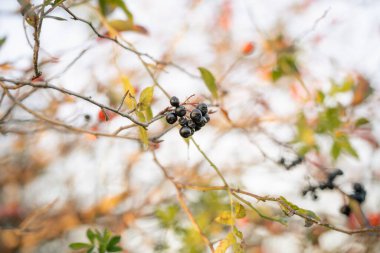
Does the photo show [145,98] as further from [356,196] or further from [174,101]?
[356,196]

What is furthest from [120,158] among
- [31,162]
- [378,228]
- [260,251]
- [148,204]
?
[378,228]

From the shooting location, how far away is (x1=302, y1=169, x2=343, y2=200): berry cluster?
1.39 m

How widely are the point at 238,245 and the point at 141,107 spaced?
0.46 metres

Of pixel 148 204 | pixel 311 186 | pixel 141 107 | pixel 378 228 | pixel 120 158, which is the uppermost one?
pixel 120 158

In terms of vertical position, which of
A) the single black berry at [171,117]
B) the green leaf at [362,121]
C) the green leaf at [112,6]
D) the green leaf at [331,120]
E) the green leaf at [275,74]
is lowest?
the single black berry at [171,117]

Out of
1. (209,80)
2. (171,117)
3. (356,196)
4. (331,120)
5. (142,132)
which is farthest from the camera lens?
(331,120)

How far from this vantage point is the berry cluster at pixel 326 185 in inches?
54.5

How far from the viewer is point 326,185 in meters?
1.38

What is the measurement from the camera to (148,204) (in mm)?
2783

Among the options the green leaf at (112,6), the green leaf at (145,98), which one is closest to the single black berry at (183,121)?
the green leaf at (145,98)

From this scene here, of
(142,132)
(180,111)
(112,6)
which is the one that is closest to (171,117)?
(180,111)

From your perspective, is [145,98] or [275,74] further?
[275,74]

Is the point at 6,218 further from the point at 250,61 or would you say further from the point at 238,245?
the point at 238,245

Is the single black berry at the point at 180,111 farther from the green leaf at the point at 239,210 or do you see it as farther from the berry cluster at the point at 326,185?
the berry cluster at the point at 326,185
